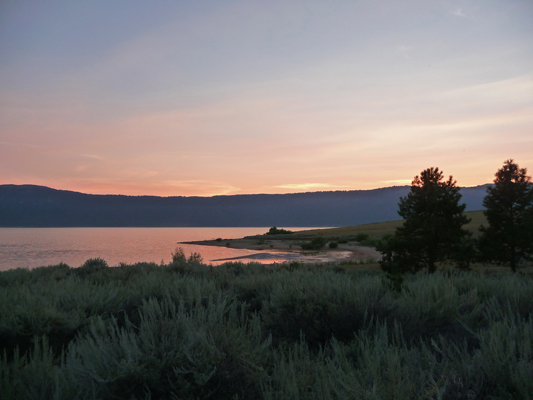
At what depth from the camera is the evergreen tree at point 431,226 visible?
1616 cm

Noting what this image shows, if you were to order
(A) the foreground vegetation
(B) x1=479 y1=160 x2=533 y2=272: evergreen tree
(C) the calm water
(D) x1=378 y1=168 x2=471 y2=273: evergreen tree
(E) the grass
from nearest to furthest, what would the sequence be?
(A) the foreground vegetation < (D) x1=378 y1=168 x2=471 y2=273: evergreen tree < (B) x1=479 y1=160 x2=533 y2=272: evergreen tree < (C) the calm water < (E) the grass

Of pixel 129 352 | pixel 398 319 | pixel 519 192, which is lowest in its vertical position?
pixel 398 319

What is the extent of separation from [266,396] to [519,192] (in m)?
21.4

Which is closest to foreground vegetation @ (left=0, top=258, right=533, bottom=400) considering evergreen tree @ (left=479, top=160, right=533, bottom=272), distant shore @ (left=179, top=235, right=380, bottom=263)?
evergreen tree @ (left=479, top=160, right=533, bottom=272)

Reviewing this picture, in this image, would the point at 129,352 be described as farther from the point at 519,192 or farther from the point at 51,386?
the point at 519,192

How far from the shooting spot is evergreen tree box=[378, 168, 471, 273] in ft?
53.0

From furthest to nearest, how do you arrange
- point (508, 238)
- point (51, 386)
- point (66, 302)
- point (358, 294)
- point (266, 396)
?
1. point (508, 238)
2. point (66, 302)
3. point (358, 294)
4. point (51, 386)
5. point (266, 396)

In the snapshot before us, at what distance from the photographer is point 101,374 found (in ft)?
9.52

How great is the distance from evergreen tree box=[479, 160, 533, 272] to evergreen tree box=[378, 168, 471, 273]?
3441mm

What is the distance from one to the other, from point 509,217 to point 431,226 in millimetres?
6587

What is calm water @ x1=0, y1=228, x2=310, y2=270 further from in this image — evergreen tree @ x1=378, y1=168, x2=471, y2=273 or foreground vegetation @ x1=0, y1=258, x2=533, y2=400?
foreground vegetation @ x1=0, y1=258, x2=533, y2=400

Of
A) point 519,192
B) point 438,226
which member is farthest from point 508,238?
point 438,226

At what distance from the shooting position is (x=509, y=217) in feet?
62.8

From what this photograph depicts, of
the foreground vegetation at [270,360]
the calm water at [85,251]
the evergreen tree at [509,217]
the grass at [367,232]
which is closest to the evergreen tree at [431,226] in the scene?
the evergreen tree at [509,217]
